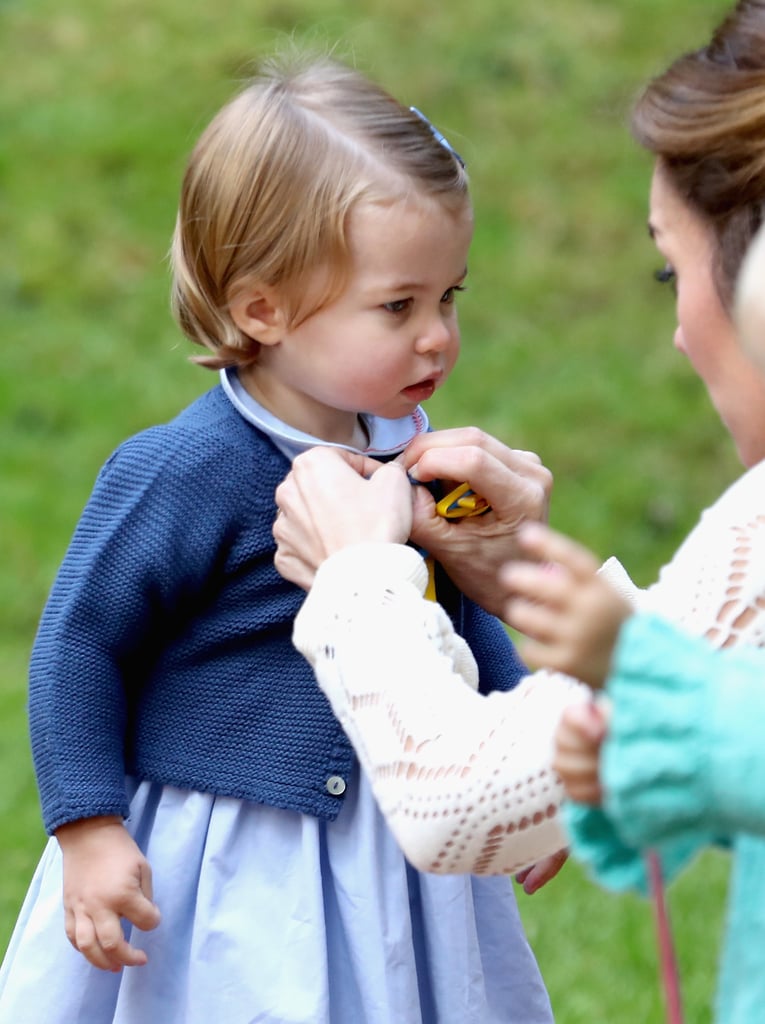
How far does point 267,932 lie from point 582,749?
3.16 ft

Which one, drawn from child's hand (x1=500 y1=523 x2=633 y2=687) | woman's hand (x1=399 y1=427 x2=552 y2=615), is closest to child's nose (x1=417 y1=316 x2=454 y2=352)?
woman's hand (x1=399 y1=427 x2=552 y2=615)

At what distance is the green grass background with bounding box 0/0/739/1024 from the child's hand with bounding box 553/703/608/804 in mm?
3186

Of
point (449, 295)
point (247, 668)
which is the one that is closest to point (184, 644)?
point (247, 668)

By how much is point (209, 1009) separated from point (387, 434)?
835 mm

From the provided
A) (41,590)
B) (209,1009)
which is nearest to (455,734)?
(209,1009)

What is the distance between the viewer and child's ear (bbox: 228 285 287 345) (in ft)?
6.98

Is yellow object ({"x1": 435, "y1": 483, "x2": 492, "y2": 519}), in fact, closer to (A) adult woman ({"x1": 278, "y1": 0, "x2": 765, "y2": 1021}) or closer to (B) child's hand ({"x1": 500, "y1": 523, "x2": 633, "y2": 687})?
(A) adult woman ({"x1": 278, "y1": 0, "x2": 765, "y2": 1021})

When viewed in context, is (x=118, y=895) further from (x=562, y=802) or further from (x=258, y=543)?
(x=562, y=802)

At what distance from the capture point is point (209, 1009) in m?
2.09

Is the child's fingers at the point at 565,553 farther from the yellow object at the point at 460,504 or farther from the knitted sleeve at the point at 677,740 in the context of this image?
the yellow object at the point at 460,504

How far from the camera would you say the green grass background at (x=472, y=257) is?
5773 mm

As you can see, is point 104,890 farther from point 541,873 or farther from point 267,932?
point 541,873

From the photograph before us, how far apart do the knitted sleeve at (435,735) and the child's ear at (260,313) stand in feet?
1.95

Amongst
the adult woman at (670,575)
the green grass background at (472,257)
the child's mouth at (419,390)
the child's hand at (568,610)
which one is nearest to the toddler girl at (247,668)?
the child's mouth at (419,390)
